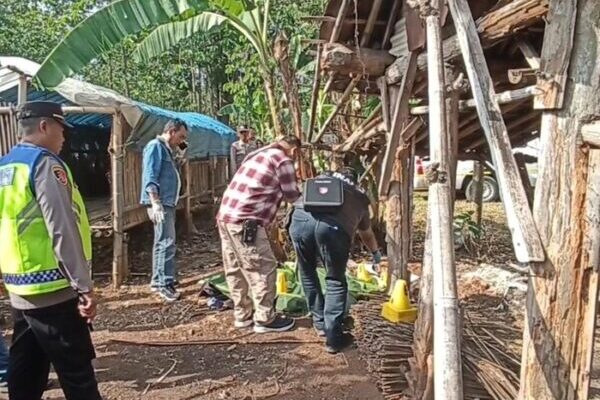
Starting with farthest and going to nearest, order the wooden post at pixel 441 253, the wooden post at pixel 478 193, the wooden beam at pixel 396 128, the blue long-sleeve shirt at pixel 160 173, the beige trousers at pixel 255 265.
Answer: the wooden post at pixel 478 193 < the blue long-sleeve shirt at pixel 160 173 < the beige trousers at pixel 255 265 < the wooden beam at pixel 396 128 < the wooden post at pixel 441 253

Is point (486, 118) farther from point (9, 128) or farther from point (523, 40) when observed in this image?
point (9, 128)

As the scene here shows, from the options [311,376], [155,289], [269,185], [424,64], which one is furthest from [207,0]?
[311,376]

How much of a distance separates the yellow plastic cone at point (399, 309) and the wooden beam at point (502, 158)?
2011mm

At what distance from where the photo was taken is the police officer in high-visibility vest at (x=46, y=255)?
302cm

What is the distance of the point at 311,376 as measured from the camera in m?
4.73

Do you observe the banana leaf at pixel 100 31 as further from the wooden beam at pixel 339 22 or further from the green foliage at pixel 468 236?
the green foliage at pixel 468 236

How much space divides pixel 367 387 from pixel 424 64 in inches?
103

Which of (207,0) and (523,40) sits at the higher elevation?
(207,0)

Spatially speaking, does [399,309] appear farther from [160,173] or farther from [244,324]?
[160,173]

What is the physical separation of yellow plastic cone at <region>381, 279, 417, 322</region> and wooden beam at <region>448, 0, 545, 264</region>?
201 centimetres

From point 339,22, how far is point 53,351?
3757mm

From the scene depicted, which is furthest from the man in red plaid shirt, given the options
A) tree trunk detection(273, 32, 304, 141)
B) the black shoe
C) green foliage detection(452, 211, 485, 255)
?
green foliage detection(452, 211, 485, 255)

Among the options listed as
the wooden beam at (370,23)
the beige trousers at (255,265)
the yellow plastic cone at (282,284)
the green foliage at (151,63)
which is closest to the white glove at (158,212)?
the beige trousers at (255,265)

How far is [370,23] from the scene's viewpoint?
18.4ft
